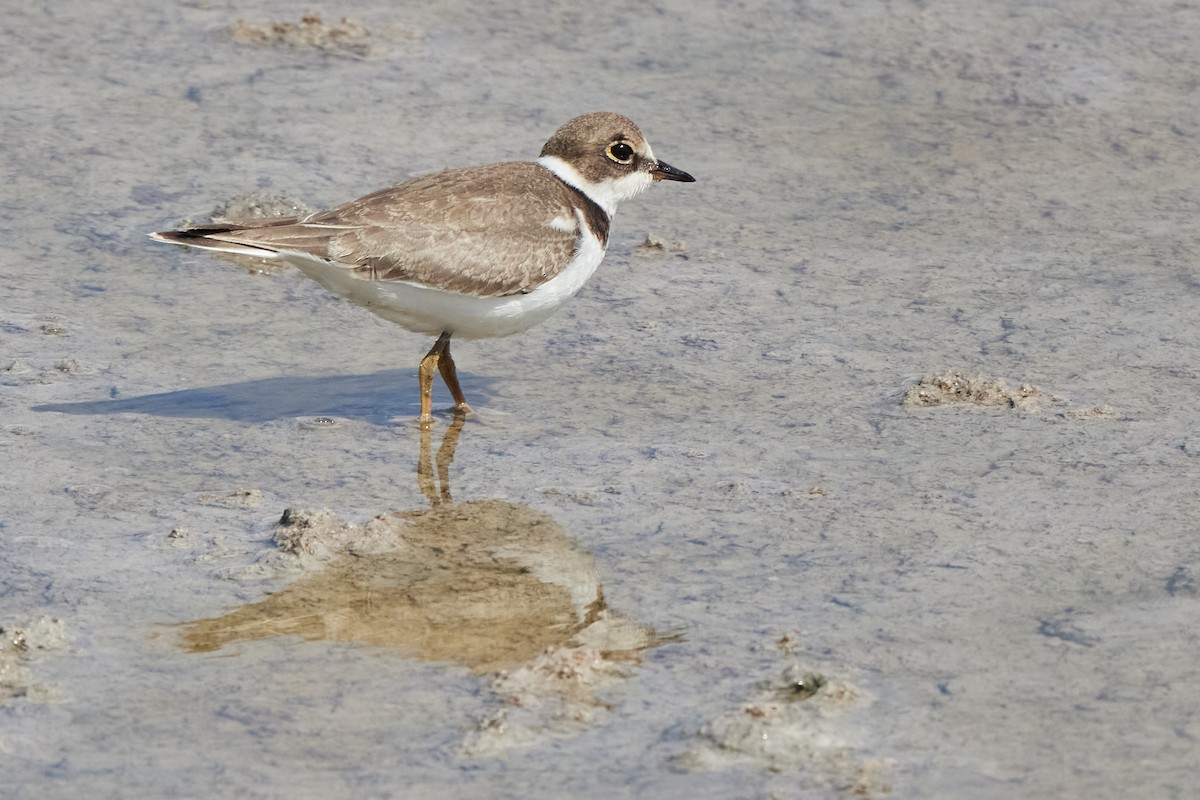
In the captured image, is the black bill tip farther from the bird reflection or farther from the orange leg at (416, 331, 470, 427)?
the bird reflection

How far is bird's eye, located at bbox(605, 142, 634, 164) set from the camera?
26.7ft

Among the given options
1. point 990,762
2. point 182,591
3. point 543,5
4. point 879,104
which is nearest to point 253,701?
point 182,591

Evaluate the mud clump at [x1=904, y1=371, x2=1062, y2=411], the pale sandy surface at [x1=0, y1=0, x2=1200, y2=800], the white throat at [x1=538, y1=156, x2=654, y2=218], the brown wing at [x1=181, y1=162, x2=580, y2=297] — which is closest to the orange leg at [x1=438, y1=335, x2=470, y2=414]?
the pale sandy surface at [x1=0, y1=0, x2=1200, y2=800]

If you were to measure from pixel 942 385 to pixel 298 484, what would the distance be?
9.79 feet

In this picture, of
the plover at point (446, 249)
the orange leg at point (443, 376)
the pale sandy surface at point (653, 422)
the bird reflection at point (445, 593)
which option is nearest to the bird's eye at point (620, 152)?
the plover at point (446, 249)

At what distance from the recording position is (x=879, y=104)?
1095cm

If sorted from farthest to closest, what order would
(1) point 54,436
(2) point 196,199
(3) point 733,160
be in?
(3) point 733,160
(2) point 196,199
(1) point 54,436

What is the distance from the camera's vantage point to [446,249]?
24.1 feet

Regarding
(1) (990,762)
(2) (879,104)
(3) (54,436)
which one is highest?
(2) (879,104)

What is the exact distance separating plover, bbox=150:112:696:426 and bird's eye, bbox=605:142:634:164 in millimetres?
440

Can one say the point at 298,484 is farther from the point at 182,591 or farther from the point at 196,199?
the point at 196,199

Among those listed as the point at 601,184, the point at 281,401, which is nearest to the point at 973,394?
the point at 601,184

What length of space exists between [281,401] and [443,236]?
44.1 inches

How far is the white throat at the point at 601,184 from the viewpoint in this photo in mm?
8125
